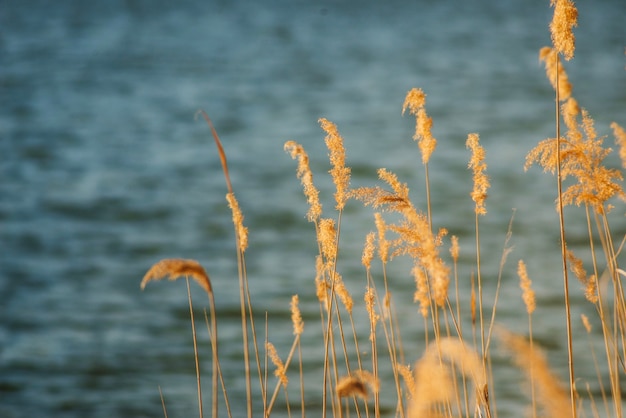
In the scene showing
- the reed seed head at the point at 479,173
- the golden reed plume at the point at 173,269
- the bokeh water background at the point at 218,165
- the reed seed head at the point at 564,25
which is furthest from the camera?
the bokeh water background at the point at 218,165

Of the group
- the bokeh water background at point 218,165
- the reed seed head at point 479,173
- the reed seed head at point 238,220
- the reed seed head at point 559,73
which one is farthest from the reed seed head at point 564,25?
the bokeh water background at point 218,165

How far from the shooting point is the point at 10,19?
56.2 feet

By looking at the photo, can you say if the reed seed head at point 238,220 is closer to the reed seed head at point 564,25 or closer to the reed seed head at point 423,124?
the reed seed head at point 423,124

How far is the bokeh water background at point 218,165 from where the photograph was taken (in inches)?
259

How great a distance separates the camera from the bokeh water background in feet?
21.5

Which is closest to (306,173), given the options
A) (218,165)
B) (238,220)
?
(238,220)

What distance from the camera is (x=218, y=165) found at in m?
11.6

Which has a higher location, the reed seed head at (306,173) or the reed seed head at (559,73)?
the reed seed head at (559,73)

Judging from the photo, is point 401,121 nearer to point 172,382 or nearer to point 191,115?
point 191,115

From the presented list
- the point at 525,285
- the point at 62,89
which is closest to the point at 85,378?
the point at 525,285

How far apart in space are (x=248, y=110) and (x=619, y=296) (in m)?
11.6

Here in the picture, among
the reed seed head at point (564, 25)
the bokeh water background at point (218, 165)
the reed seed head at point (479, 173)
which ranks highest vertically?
the bokeh water background at point (218, 165)

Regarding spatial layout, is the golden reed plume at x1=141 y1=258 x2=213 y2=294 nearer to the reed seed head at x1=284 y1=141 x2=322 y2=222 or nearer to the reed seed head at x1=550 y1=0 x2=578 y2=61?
the reed seed head at x1=284 y1=141 x2=322 y2=222

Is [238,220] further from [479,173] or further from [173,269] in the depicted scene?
[479,173]
